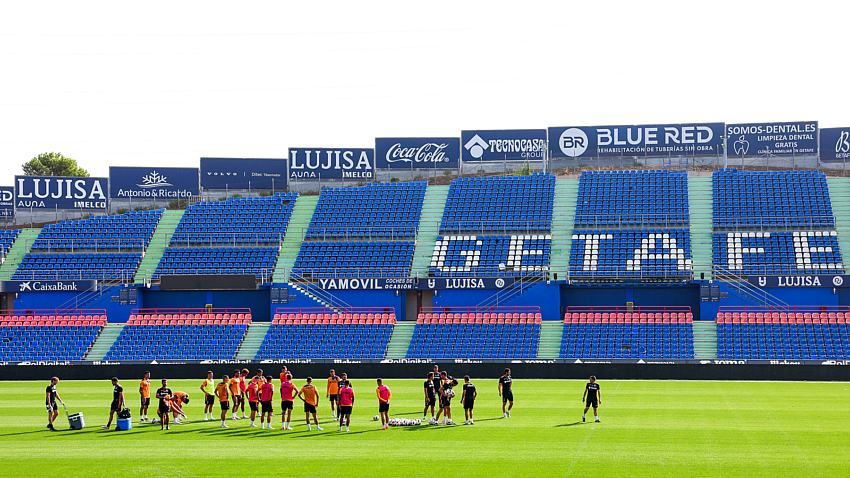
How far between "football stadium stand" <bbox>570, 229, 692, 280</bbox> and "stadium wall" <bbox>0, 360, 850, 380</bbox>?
10.1 metres

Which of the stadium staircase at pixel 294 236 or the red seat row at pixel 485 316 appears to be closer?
the red seat row at pixel 485 316

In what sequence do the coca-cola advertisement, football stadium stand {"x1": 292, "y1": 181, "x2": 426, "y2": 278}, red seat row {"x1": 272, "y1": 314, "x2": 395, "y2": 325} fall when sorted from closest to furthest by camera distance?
red seat row {"x1": 272, "y1": 314, "x2": 395, "y2": 325}
football stadium stand {"x1": 292, "y1": 181, "x2": 426, "y2": 278}
the coca-cola advertisement

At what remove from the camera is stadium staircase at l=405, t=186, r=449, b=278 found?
160 ft

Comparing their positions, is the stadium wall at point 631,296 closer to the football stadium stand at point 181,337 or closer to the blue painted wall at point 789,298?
the blue painted wall at point 789,298

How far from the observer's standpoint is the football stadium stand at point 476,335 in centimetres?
4034

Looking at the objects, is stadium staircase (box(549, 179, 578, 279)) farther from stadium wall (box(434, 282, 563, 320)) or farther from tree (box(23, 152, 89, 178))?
tree (box(23, 152, 89, 178))

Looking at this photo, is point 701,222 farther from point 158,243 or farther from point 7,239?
point 7,239

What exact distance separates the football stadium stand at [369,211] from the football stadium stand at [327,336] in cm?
773

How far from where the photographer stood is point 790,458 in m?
17.0

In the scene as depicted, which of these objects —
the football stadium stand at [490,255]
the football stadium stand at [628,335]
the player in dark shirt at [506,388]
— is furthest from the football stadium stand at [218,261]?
the player in dark shirt at [506,388]

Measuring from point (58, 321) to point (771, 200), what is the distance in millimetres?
41752

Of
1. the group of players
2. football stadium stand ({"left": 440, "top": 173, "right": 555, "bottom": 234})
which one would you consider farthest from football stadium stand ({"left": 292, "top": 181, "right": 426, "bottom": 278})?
the group of players

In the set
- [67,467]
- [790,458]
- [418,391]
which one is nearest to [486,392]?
[418,391]

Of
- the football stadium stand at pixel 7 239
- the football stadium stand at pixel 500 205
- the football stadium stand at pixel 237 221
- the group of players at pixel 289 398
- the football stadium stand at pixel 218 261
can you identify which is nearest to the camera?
the group of players at pixel 289 398
